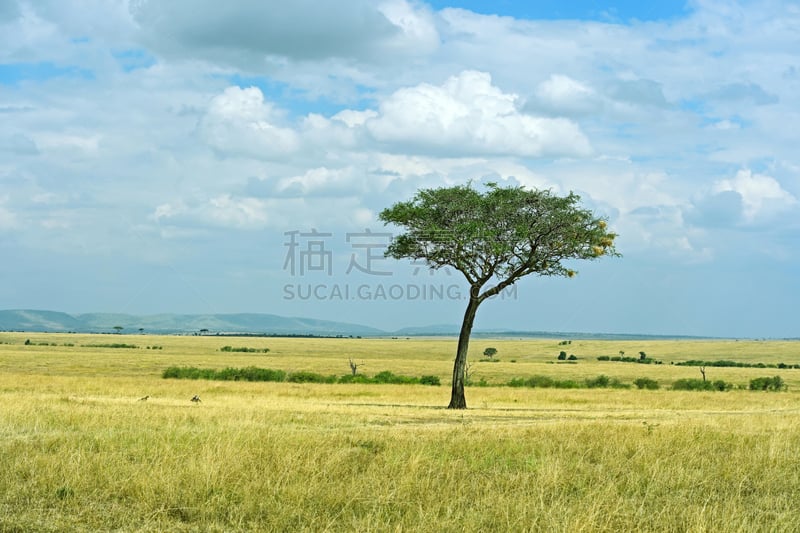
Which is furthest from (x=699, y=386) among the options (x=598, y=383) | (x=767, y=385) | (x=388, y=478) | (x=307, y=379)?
(x=388, y=478)


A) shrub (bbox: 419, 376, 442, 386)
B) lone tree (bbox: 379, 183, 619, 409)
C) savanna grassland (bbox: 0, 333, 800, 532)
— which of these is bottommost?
shrub (bbox: 419, 376, 442, 386)

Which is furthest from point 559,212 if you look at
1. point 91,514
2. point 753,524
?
point 91,514

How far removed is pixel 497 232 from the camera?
109 ft

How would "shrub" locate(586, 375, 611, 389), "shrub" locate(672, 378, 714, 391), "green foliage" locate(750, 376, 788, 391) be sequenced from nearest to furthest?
"shrub" locate(672, 378, 714, 391)
"green foliage" locate(750, 376, 788, 391)
"shrub" locate(586, 375, 611, 389)

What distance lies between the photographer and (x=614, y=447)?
14641 mm

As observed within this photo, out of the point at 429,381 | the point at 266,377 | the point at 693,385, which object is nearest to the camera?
the point at 693,385

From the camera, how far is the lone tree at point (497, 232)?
3309 centimetres

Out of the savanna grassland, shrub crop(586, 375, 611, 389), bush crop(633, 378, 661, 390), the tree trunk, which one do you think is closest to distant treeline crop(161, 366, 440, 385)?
shrub crop(586, 375, 611, 389)

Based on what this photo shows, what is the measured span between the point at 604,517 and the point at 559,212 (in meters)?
25.0

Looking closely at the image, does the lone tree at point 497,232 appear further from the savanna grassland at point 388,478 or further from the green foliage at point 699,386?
the green foliage at point 699,386

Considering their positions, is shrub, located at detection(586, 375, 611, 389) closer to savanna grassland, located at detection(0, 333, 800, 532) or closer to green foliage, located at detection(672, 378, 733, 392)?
green foliage, located at detection(672, 378, 733, 392)

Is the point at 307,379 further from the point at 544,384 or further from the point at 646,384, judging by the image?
the point at 646,384

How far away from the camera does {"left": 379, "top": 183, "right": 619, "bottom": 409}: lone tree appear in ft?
109

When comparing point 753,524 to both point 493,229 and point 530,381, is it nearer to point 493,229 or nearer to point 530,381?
point 493,229
